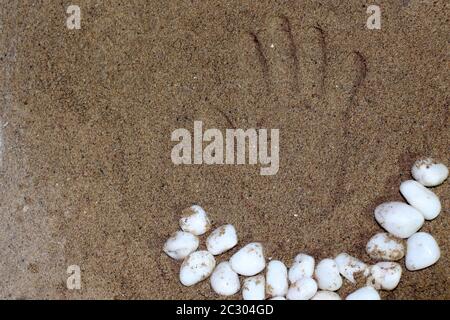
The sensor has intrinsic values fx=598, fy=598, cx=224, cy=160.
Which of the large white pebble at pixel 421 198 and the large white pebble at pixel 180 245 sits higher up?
the large white pebble at pixel 421 198

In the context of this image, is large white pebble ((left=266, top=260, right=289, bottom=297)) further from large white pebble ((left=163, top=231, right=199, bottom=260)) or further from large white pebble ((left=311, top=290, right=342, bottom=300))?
large white pebble ((left=163, top=231, right=199, bottom=260))

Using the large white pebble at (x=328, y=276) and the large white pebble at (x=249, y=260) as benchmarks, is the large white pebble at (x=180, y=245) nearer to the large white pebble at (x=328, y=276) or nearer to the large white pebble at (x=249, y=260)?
the large white pebble at (x=249, y=260)

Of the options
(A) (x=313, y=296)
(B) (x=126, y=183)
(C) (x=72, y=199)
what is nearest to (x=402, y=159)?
(A) (x=313, y=296)

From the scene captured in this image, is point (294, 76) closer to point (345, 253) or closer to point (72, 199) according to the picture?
point (345, 253)

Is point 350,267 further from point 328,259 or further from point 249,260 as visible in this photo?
point 249,260

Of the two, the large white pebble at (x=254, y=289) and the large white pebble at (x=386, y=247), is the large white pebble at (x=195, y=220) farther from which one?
the large white pebble at (x=386, y=247)

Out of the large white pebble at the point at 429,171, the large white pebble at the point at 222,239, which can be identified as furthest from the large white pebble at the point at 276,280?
the large white pebble at the point at 429,171

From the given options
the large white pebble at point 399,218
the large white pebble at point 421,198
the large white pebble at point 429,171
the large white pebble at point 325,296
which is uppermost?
the large white pebble at point 429,171
